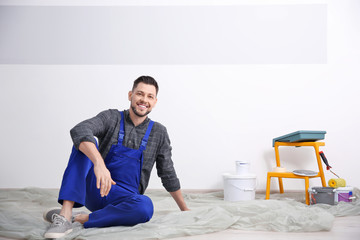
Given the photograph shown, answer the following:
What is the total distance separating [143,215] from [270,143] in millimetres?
1961

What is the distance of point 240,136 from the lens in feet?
10.5

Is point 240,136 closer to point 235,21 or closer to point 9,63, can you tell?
point 235,21

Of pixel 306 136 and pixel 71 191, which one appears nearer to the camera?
pixel 71 191

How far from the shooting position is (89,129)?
1436 millimetres

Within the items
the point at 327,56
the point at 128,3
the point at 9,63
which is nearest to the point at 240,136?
the point at 327,56

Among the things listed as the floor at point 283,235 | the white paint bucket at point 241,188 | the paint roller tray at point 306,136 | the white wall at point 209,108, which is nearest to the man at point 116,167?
the floor at point 283,235

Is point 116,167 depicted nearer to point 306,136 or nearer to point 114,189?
point 114,189

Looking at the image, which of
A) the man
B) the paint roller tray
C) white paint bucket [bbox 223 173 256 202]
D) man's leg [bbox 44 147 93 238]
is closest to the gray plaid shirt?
the man

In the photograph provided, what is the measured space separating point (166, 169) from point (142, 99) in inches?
15.6

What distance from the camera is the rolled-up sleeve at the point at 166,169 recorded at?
5.72ft

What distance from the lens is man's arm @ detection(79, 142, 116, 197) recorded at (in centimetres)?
125

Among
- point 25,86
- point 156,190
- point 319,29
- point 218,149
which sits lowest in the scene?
point 156,190

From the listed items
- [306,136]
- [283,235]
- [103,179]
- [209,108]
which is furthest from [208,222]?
[209,108]

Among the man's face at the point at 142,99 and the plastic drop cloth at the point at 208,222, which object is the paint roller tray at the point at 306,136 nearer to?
the plastic drop cloth at the point at 208,222
